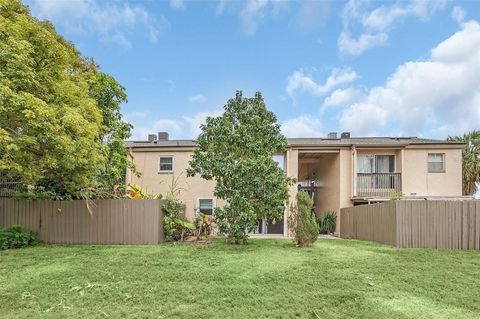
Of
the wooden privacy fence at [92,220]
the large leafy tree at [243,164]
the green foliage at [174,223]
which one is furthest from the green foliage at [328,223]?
the wooden privacy fence at [92,220]

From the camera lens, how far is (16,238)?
448 inches

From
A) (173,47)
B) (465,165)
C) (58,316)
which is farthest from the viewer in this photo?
(465,165)

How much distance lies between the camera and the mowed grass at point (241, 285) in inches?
208

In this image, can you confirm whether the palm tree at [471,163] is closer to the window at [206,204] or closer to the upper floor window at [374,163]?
the upper floor window at [374,163]

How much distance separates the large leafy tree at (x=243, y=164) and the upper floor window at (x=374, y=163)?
889 cm

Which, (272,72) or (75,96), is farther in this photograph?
(272,72)

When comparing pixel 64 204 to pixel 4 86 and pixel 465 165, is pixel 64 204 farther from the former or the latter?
pixel 465 165

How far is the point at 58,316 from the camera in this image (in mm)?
5172

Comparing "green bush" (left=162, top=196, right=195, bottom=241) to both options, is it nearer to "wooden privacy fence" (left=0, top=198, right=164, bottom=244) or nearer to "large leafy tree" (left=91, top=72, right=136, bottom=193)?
"wooden privacy fence" (left=0, top=198, right=164, bottom=244)

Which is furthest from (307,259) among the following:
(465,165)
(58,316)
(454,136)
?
(454,136)

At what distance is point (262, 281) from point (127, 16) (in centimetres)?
1256

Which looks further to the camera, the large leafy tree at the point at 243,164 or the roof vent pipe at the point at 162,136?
the roof vent pipe at the point at 162,136

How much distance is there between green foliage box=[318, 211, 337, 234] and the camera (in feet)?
62.4

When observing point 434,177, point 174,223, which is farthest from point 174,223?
point 434,177
